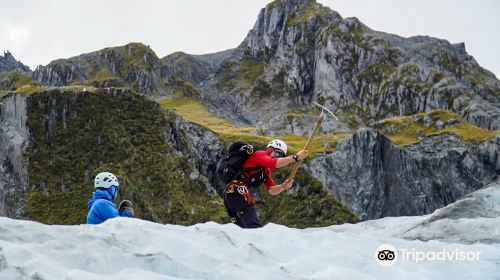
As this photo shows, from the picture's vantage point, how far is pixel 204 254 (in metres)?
11.1

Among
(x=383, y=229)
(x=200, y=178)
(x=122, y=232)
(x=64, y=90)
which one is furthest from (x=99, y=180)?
(x=64, y=90)

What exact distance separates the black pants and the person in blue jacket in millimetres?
2930

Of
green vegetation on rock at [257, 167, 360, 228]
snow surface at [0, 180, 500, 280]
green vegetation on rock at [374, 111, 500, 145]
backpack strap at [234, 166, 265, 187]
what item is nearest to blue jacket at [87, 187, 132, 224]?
snow surface at [0, 180, 500, 280]

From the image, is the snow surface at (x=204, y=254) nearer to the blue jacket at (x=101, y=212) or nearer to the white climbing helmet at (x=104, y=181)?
the blue jacket at (x=101, y=212)

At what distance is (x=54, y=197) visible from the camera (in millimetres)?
79000

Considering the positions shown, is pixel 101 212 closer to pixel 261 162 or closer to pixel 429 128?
pixel 261 162

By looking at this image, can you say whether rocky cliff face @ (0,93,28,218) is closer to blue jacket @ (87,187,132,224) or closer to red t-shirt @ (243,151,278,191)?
blue jacket @ (87,187,132,224)

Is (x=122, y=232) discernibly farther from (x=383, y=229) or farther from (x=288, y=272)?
(x=383, y=229)

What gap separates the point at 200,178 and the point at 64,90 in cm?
2583

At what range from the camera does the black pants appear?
1709cm

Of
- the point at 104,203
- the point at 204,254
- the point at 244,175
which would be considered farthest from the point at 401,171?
the point at 204,254

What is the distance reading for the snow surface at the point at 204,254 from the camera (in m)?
10.0

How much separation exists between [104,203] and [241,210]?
3958 mm

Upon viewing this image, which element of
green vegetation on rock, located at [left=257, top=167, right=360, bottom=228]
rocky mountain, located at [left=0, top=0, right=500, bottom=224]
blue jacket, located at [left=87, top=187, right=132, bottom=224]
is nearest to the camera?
blue jacket, located at [left=87, top=187, right=132, bottom=224]
